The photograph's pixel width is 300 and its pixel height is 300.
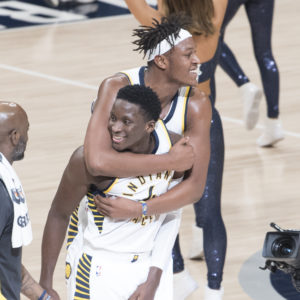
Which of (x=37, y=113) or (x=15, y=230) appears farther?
(x=37, y=113)

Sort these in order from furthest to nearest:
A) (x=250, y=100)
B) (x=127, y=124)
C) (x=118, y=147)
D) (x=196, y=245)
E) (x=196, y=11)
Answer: (x=250, y=100)
(x=196, y=245)
(x=196, y=11)
(x=118, y=147)
(x=127, y=124)

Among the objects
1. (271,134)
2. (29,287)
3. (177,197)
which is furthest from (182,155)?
(271,134)

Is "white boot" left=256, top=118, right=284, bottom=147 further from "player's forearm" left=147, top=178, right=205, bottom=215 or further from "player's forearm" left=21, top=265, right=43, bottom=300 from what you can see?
"player's forearm" left=21, top=265, right=43, bottom=300

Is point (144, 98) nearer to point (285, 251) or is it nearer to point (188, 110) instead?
point (188, 110)

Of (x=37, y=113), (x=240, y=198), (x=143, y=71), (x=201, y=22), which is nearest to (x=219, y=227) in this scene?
(x=201, y=22)

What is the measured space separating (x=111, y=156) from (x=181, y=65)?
44 cm

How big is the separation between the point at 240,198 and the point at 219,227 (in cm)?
167

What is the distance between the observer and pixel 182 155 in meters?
3.29

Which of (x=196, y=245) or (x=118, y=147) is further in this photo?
(x=196, y=245)

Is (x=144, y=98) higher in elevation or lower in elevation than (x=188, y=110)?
higher

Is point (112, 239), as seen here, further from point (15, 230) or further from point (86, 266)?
point (15, 230)

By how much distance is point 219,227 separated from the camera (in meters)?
4.50

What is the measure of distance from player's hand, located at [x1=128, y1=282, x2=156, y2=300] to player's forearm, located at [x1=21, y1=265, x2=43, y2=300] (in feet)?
1.12

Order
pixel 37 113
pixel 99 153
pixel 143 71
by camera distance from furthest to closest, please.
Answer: pixel 37 113 < pixel 143 71 < pixel 99 153
